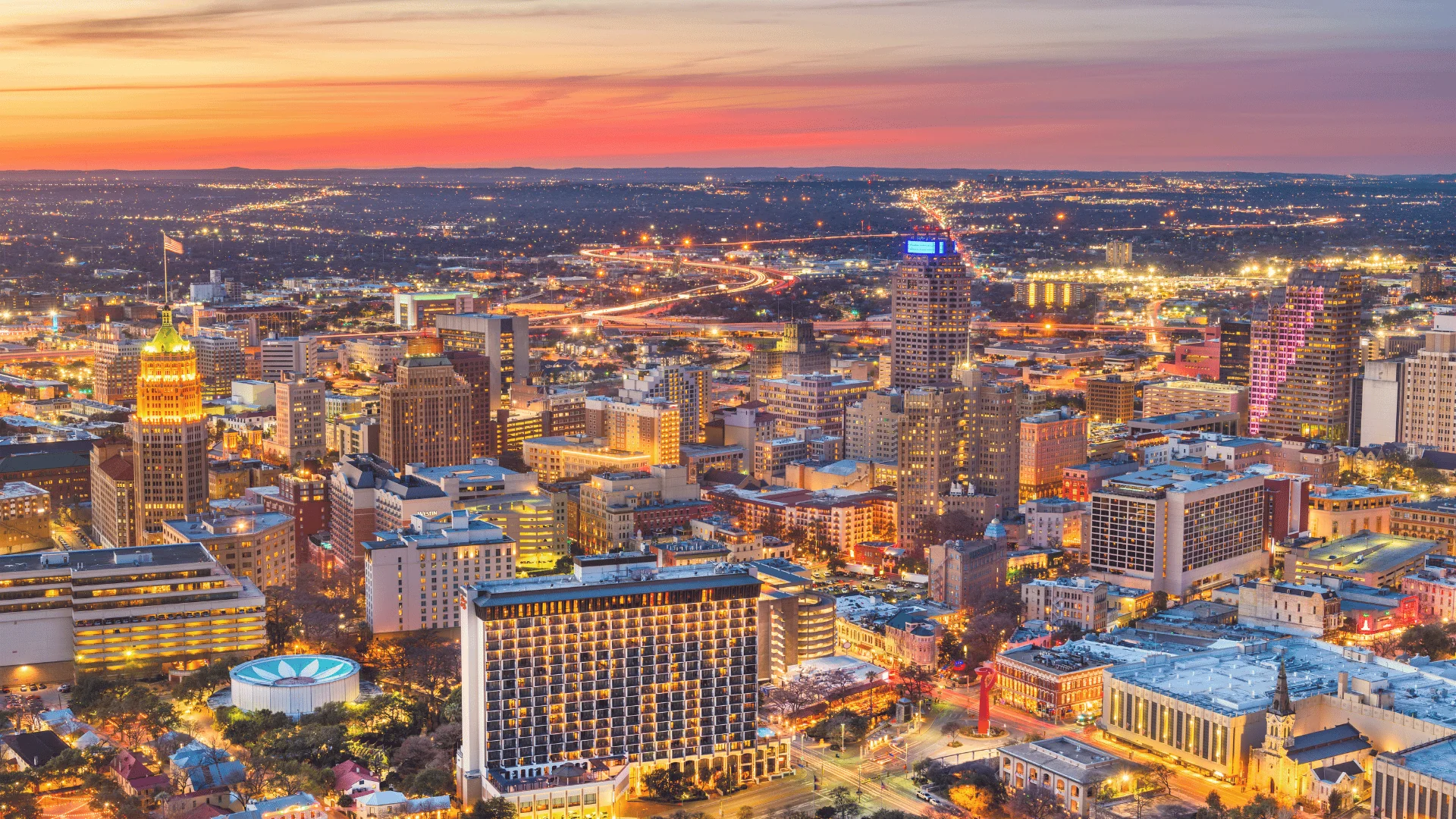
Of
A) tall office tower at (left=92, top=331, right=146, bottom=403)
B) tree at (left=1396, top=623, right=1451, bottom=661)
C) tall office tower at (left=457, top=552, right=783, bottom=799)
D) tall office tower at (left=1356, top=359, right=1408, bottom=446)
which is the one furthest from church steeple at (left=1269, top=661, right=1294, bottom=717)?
tall office tower at (left=92, top=331, right=146, bottom=403)

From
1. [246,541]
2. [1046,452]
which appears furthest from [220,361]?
[1046,452]

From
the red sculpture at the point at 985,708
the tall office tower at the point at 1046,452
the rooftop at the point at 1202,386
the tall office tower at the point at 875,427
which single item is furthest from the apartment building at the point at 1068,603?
the rooftop at the point at 1202,386

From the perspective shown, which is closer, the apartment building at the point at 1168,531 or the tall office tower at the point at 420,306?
the apartment building at the point at 1168,531

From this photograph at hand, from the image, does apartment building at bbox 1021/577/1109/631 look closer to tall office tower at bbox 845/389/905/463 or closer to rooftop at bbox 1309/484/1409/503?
rooftop at bbox 1309/484/1409/503

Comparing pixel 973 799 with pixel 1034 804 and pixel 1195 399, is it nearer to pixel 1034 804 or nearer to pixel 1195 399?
pixel 1034 804

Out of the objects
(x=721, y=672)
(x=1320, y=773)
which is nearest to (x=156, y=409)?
(x=721, y=672)

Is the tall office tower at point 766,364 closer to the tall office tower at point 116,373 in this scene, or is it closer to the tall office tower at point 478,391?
the tall office tower at point 478,391
